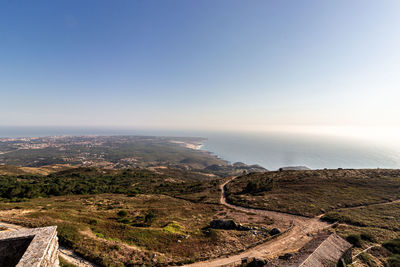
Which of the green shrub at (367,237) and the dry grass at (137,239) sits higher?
the dry grass at (137,239)

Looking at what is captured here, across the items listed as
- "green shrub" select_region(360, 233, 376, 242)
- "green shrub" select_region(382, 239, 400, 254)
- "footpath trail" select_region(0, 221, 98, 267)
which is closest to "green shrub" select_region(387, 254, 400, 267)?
"green shrub" select_region(382, 239, 400, 254)

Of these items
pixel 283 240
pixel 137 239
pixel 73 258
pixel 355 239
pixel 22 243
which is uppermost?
pixel 22 243

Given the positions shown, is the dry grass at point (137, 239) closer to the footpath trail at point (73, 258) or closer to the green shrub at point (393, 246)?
the footpath trail at point (73, 258)

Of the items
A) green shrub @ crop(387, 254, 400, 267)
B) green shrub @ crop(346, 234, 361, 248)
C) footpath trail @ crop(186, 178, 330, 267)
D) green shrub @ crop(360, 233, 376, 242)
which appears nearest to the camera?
green shrub @ crop(387, 254, 400, 267)

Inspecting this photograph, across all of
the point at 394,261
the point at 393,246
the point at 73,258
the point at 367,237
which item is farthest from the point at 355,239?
the point at 73,258

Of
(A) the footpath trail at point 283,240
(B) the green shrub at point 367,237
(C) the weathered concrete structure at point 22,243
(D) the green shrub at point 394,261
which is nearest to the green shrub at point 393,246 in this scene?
(B) the green shrub at point 367,237

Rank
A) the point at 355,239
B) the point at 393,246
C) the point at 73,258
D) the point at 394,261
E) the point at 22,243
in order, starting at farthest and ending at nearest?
the point at 355,239 < the point at 393,246 < the point at 394,261 < the point at 73,258 < the point at 22,243

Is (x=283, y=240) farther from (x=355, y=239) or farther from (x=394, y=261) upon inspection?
(x=394, y=261)

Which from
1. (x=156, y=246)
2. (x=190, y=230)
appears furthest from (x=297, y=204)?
(x=156, y=246)

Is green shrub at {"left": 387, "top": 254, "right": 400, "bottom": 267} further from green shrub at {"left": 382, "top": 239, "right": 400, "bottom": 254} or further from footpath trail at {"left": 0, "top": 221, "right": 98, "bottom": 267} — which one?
footpath trail at {"left": 0, "top": 221, "right": 98, "bottom": 267}
